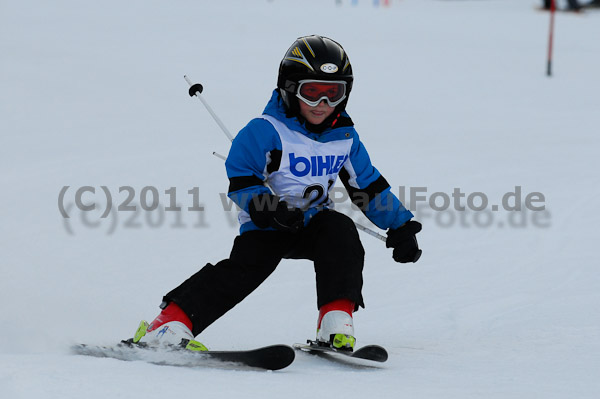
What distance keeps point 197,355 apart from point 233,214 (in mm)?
3530

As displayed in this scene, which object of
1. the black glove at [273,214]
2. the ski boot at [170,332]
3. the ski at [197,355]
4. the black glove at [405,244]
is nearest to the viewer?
the ski at [197,355]

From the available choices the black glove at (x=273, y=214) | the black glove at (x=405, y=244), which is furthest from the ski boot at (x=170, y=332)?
the black glove at (x=405, y=244)

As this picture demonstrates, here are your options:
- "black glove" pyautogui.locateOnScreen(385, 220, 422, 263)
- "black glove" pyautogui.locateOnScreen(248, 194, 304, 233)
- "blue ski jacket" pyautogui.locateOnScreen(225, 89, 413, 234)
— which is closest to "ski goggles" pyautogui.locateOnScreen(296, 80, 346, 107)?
"blue ski jacket" pyautogui.locateOnScreen(225, 89, 413, 234)

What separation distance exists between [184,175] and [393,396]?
16.5 ft

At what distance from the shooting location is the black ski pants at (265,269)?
11.9ft

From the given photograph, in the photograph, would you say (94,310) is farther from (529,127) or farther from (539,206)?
(529,127)

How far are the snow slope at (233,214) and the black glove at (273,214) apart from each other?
59 cm

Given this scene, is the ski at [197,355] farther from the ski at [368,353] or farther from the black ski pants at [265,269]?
the ski at [368,353]

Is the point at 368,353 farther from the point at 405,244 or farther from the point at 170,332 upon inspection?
the point at 170,332

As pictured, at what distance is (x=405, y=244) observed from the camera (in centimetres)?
390

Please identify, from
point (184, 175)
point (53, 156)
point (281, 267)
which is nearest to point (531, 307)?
point (281, 267)

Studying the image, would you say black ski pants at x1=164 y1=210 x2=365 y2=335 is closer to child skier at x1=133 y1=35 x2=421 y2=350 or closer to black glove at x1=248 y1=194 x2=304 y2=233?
child skier at x1=133 y1=35 x2=421 y2=350

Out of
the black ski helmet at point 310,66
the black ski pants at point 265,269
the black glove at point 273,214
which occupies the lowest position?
the black ski pants at point 265,269

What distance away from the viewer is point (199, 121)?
9633mm
